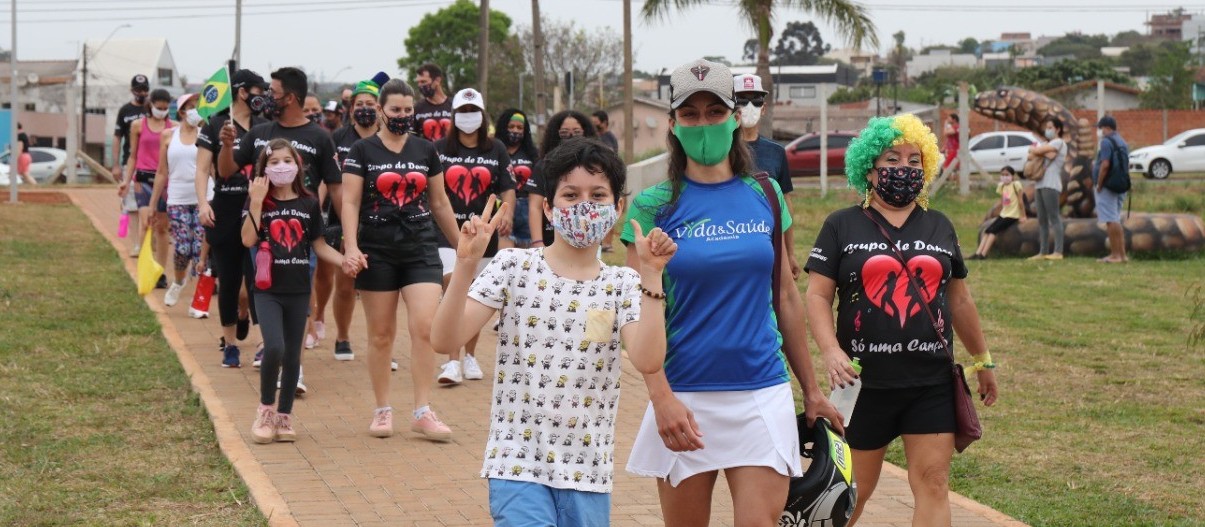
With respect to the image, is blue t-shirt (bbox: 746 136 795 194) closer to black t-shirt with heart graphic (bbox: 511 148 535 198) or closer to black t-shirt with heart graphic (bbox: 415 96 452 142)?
black t-shirt with heart graphic (bbox: 511 148 535 198)

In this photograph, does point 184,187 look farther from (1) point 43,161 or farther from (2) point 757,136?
(1) point 43,161

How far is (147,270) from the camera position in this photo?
41.5 ft

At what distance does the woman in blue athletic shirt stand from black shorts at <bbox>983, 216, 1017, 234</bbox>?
1502 centimetres

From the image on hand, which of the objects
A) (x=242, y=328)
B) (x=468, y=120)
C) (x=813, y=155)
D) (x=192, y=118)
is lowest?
(x=242, y=328)

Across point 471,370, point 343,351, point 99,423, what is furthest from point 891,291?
point 343,351

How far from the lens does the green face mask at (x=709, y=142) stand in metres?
4.57

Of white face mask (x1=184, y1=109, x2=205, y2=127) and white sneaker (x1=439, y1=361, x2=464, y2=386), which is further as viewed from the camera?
white face mask (x1=184, y1=109, x2=205, y2=127)

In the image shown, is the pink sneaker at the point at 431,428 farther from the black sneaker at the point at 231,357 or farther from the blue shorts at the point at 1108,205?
the blue shorts at the point at 1108,205

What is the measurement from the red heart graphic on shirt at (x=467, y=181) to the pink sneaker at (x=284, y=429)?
2293mm

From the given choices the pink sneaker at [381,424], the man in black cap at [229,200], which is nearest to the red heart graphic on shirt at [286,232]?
the pink sneaker at [381,424]

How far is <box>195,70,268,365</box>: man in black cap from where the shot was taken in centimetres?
983

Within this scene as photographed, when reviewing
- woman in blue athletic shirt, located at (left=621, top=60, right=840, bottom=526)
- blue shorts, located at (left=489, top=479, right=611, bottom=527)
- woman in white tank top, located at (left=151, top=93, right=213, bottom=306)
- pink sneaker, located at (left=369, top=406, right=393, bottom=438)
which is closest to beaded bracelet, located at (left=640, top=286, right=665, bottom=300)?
woman in blue athletic shirt, located at (left=621, top=60, right=840, bottom=526)

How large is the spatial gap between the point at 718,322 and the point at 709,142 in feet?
1.74

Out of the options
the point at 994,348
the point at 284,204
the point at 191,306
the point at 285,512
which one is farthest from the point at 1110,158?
the point at 285,512
